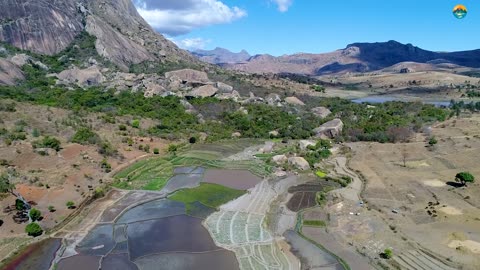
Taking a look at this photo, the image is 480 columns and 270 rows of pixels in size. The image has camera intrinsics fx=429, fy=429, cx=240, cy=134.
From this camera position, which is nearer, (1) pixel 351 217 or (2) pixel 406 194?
(1) pixel 351 217

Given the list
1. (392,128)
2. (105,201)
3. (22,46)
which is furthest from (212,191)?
(22,46)

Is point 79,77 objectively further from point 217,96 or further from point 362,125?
point 362,125

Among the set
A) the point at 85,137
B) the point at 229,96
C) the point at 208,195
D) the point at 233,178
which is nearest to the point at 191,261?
the point at 208,195

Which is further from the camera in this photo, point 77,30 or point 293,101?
point 77,30

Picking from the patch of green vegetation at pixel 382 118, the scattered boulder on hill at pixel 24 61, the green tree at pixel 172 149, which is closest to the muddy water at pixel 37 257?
the green tree at pixel 172 149

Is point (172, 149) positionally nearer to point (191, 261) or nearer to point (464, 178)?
point (191, 261)

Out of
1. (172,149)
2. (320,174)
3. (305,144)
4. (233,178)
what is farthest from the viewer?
(305,144)
